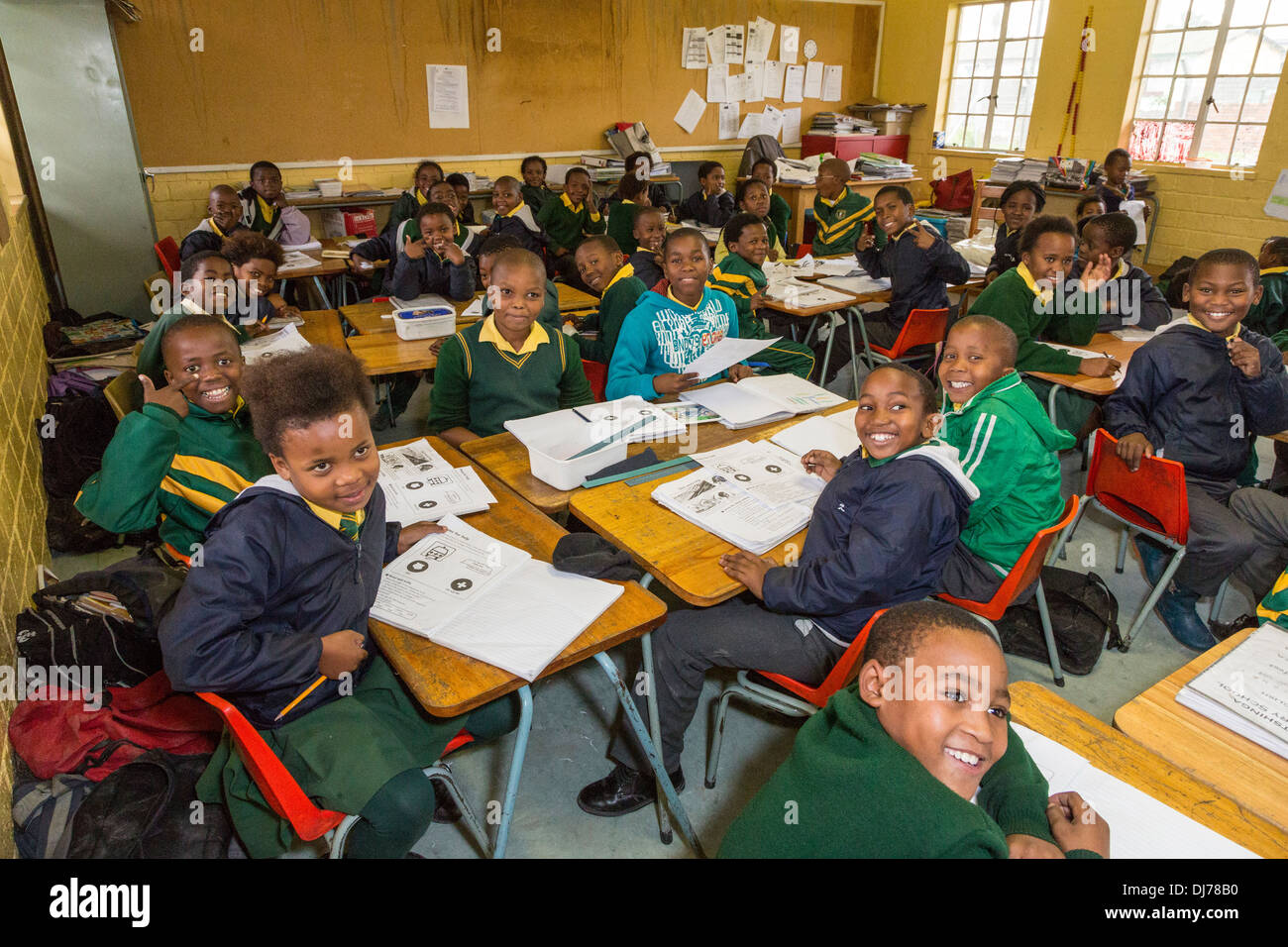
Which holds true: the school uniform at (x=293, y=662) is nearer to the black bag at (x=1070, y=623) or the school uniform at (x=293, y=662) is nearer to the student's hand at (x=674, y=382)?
the student's hand at (x=674, y=382)

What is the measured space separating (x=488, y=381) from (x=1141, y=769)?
2.00 meters

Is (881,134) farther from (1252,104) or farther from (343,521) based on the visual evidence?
(343,521)

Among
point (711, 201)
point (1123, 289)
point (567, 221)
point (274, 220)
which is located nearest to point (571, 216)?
point (567, 221)

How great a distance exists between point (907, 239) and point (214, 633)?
3923mm

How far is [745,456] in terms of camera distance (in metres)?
2.08

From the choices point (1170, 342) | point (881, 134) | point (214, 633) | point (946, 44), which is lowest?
point (214, 633)

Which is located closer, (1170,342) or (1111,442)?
(1111,442)

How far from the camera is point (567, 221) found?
6.02 m

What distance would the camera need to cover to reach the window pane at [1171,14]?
21.7 ft

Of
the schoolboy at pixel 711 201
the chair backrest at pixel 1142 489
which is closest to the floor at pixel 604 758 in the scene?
the chair backrest at pixel 1142 489

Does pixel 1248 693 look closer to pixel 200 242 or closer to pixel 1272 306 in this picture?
pixel 1272 306

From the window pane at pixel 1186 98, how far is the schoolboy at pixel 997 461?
255 inches
